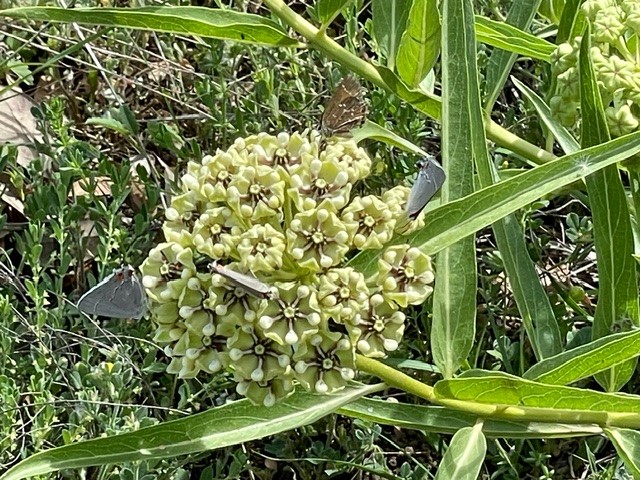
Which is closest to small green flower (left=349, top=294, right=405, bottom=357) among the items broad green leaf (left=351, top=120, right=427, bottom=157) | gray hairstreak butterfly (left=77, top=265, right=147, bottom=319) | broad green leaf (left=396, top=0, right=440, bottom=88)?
gray hairstreak butterfly (left=77, top=265, right=147, bottom=319)

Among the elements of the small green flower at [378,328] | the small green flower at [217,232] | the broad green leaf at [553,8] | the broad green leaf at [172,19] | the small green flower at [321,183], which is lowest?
the small green flower at [378,328]

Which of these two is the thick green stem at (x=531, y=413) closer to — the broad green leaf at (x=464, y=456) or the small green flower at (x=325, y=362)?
the broad green leaf at (x=464, y=456)

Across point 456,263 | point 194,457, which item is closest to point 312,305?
point 456,263

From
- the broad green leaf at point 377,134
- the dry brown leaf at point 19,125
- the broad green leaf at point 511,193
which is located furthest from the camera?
the dry brown leaf at point 19,125

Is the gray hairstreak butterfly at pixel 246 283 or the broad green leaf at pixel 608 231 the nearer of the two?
the gray hairstreak butterfly at pixel 246 283

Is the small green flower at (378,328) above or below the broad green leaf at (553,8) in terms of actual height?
below

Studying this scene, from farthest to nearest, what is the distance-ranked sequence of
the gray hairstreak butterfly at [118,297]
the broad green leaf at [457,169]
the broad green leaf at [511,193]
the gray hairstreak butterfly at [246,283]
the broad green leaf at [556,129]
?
the broad green leaf at [556,129] < the broad green leaf at [457,169] < the broad green leaf at [511,193] < the gray hairstreak butterfly at [118,297] < the gray hairstreak butterfly at [246,283]

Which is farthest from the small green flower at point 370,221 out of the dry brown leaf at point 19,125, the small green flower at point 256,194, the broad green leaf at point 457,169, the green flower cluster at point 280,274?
the dry brown leaf at point 19,125

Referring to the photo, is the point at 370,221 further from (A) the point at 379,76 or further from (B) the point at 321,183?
(A) the point at 379,76
